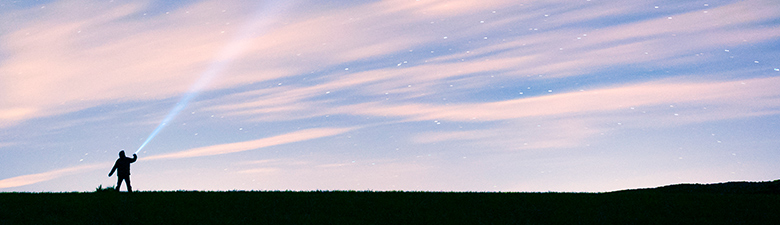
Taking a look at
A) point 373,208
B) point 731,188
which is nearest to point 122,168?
point 373,208

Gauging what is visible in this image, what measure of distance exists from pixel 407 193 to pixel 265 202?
5379mm

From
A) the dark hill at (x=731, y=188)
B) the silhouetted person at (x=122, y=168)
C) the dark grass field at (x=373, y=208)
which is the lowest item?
the dark grass field at (x=373, y=208)

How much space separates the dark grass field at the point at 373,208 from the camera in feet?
59.3

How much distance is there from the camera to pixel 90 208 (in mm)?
18828

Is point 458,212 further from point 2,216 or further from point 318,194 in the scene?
point 2,216

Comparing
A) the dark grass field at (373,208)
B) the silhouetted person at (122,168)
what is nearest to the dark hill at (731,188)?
the dark grass field at (373,208)

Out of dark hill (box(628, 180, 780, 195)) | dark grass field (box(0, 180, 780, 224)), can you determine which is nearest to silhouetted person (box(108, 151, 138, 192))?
dark grass field (box(0, 180, 780, 224))

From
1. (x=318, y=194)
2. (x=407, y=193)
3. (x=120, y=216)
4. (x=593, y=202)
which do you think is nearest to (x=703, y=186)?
(x=593, y=202)

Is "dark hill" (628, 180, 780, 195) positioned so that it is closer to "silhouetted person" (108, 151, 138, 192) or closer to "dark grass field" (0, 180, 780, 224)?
"dark grass field" (0, 180, 780, 224)

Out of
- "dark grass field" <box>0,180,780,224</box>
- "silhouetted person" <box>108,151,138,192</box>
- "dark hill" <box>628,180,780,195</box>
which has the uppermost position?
"dark hill" <box>628,180,780,195</box>

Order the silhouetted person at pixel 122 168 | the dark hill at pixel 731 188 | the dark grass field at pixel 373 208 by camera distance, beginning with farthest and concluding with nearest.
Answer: the dark hill at pixel 731 188 < the silhouetted person at pixel 122 168 < the dark grass field at pixel 373 208

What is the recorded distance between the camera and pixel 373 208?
2016 cm

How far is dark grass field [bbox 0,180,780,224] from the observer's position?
18078 mm

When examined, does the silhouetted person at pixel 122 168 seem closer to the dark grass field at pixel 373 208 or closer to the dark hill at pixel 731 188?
the dark grass field at pixel 373 208
